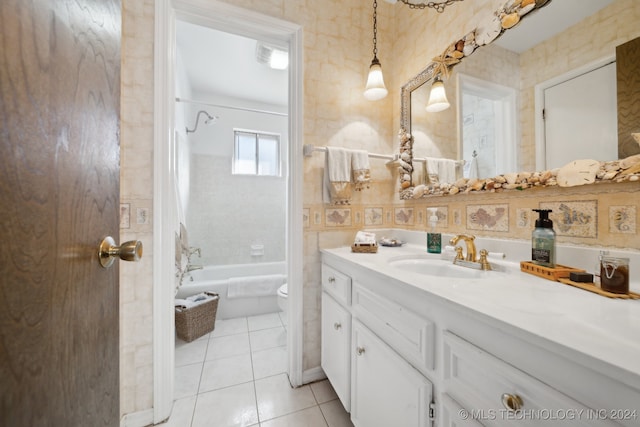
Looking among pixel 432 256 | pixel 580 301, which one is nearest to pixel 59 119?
pixel 580 301

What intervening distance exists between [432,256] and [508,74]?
87 cm

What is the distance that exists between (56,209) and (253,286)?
2.22 meters

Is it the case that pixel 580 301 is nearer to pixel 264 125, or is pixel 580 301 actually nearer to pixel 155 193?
pixel 155 193

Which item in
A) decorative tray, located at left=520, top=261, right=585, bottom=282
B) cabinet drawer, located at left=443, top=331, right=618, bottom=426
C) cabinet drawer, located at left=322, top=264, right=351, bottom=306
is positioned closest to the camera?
cabinet drawer, located at left=443, top=331, right=618, bottom=426

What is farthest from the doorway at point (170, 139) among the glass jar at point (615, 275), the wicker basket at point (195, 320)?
the glass jar at point (615, 275)

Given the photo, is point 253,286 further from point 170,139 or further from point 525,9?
point 525,9

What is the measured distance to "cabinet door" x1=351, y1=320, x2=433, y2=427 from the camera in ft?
2.26

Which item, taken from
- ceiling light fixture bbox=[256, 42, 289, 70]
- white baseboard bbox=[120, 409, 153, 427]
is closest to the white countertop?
white baseboard bbox=[120, 409, 153, 427]

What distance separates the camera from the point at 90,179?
0.45 metres

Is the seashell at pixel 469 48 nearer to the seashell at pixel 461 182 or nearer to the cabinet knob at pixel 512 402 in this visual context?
the seashell at pixel 461 182

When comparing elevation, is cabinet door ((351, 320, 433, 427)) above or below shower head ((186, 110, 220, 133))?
below

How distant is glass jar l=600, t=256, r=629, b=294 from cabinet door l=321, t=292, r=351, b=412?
0.84 meters

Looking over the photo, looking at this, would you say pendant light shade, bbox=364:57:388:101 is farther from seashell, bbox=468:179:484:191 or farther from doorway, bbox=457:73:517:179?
seashell, bbox=468:179:484:191

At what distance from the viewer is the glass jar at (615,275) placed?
611 millimetres
